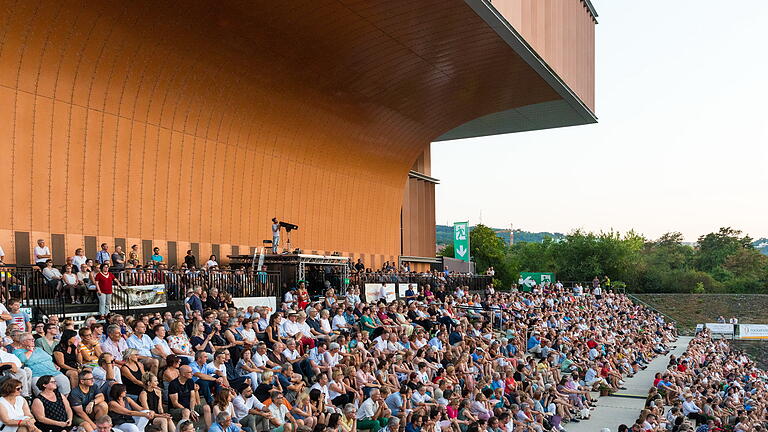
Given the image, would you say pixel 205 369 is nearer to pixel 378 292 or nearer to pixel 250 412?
pixel 250 412

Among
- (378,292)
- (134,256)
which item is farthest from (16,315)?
(378,292)

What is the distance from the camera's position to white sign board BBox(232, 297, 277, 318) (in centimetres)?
1673

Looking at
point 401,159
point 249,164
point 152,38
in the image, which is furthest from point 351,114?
point 152,38

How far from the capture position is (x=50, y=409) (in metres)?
7.84

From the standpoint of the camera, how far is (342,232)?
2897 cm

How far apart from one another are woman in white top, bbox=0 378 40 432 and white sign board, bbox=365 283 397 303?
1455 centimetres

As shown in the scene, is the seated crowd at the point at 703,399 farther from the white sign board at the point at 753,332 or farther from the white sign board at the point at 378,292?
the white sign board at the point at 753,332

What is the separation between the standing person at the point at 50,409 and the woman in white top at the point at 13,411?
0.22 m

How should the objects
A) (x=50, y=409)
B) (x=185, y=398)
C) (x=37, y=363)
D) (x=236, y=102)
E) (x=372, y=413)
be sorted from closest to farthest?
(x=50, y=409), (x=37, y=363), (x=185, y=398), (x=372, y=413), (x=236, y=102)

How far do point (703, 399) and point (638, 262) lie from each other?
46.9 meters

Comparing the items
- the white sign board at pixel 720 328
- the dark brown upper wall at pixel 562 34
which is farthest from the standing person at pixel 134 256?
the white sign board at pixel 720 328

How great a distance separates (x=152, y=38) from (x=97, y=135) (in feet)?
8.29

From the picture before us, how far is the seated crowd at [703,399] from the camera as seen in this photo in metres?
15.8

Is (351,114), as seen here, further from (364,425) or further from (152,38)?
(364,425)
